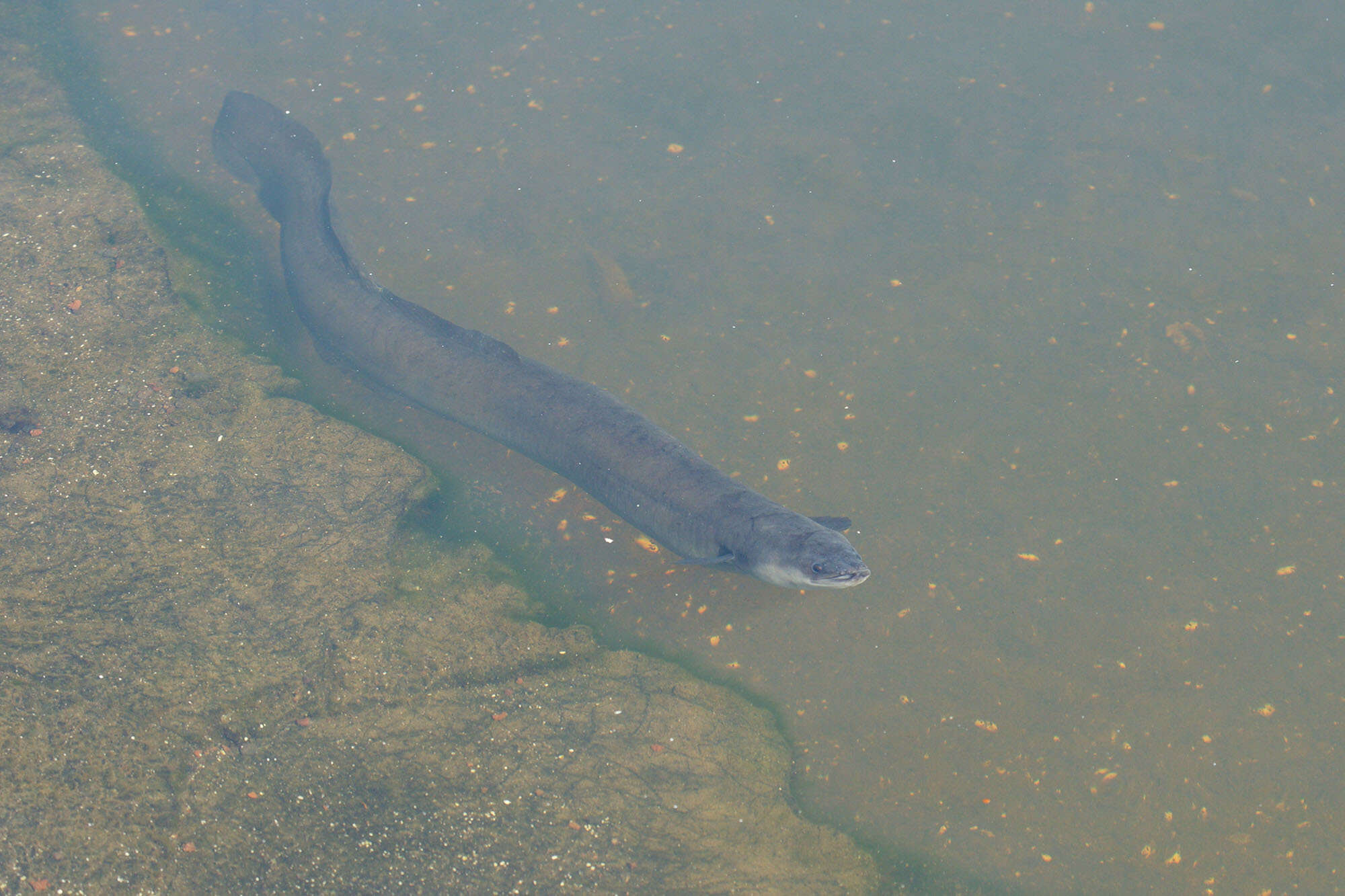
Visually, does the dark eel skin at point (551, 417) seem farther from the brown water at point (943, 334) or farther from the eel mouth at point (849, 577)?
the brown water at point (943, 334)

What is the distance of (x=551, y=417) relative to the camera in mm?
5160

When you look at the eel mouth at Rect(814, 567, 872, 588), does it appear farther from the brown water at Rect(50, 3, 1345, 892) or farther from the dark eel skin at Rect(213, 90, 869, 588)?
the brown water at Rect(50, 3, 1345, 892)

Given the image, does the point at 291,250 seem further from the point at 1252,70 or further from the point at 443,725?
the point at 1252,70

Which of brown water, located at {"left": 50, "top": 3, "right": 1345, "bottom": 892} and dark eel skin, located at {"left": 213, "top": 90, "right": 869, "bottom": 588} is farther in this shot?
dark eel skin, located at {"left": 213, "top": 90, "right": 869, "bottom": 588}

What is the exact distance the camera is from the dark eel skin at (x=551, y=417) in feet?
14.9

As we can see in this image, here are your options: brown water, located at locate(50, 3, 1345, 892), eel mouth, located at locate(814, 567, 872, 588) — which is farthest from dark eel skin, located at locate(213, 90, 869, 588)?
brown water, located at locate(50, 3, 1345, 892)

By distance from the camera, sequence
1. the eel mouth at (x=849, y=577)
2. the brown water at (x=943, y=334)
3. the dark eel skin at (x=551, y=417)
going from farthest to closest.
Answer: the dark eel skin at (x=551, y=417) → the eel mouth at (x=849, y=577) → the brown water at (x=943, y=334)

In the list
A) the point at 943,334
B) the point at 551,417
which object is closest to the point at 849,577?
the point at 551,417

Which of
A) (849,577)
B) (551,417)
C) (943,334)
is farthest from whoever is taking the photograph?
(943,334)

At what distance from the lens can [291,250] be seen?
6121mm

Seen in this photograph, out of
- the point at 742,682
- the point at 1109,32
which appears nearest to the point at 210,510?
the point at 742,682

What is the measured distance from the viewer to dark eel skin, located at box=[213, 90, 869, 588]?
4543mm

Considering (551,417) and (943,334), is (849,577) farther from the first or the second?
(943,334)

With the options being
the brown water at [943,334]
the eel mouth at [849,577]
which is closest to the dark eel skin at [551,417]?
the eel mouth at [849,577]
